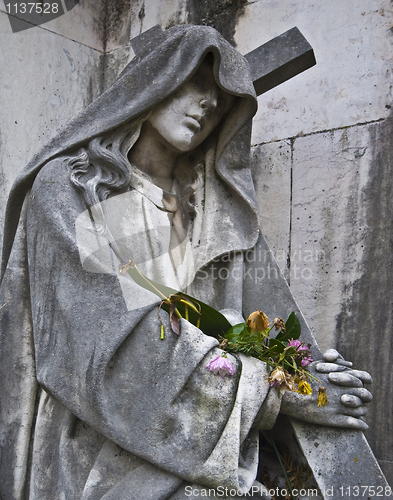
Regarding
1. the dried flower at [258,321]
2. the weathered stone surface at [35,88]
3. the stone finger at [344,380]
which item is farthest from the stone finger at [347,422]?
A: the weathered stone surface at [35,88]

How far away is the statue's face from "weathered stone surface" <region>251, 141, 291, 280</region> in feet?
2.64

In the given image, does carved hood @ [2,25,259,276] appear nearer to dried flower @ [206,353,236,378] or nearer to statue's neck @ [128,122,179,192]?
statue's neck @ [128,122,179,192]

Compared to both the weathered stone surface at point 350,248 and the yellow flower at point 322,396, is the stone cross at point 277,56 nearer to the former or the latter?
the weathered stone surface at point 350,248

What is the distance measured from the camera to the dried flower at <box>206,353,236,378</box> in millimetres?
2189

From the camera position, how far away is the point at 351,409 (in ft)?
8.01

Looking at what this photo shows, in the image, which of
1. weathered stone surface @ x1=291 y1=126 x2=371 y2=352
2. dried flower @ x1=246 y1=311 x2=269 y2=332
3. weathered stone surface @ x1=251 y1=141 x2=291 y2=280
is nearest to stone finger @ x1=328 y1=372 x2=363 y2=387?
dried flower @ x1=246 y1=311 x2=269 y2=332

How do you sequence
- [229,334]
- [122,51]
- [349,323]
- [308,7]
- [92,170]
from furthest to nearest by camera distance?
[122,51] → [308,7] → [349,323] → [92,170] → [229,334]

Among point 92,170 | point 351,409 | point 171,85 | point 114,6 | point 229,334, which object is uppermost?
point 114,6

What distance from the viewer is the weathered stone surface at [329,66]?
3482 millimetres

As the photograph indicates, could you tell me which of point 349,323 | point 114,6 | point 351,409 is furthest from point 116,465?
point 114,6

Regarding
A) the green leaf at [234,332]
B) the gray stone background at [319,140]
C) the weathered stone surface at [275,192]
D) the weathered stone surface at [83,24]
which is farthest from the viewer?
the weathered stone surface at [83,24]

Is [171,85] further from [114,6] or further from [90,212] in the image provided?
[114,6]

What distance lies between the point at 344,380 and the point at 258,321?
44 cm

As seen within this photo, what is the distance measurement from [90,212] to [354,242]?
1473mm
